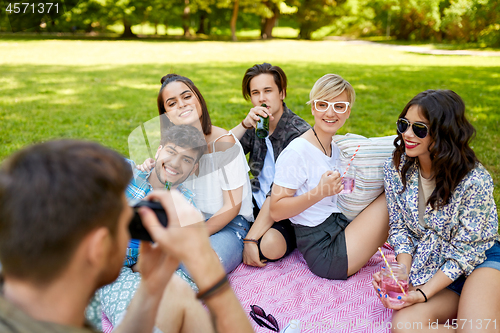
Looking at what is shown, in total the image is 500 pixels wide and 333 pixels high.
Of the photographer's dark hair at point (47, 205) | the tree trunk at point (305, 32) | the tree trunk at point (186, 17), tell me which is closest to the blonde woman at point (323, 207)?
the photographer's dark hair at point (47, 205)

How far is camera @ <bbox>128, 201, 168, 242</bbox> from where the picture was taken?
1.15m

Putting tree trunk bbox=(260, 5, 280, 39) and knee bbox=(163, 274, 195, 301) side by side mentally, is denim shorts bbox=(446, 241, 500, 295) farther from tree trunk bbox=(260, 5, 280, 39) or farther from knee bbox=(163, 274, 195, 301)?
tree trunk bbox=(260, 5, 280, 39)

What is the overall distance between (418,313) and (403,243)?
1.67 ft

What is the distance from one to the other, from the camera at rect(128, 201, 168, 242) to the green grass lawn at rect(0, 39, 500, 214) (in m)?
4.42

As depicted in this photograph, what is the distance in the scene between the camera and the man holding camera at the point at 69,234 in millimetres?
944

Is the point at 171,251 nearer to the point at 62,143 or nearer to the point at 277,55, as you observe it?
the point at 62,143

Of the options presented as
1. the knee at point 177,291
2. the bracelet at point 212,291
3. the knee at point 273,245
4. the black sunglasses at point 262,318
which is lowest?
the black sunglasses at point 262,318

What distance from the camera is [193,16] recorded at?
38594 mm

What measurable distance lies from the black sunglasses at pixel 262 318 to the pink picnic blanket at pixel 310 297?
0.10 ft

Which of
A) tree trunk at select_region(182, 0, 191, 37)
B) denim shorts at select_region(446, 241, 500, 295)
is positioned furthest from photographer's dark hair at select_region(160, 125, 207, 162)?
tree trunk at select_region(182, 0, 191, 37)

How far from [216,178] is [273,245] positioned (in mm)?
831

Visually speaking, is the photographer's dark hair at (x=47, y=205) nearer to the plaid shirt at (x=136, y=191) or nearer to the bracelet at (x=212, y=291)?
the bracelet at (x=212, y=291)

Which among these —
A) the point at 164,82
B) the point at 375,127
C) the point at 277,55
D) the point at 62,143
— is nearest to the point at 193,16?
the point at 277,55

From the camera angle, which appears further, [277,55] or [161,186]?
[277,55]
